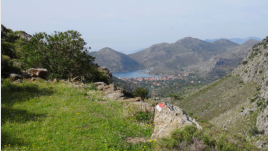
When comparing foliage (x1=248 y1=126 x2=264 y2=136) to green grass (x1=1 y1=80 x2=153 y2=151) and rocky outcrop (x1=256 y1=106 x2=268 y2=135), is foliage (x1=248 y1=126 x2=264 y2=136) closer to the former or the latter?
rocky outcrop (x1=256 y1=106 x2=268 y2=135)

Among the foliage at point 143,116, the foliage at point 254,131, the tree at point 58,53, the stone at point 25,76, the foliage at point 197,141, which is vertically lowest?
the foliage at point 254,131

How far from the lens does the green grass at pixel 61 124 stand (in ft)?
24.7

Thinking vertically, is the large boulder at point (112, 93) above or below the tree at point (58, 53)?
below

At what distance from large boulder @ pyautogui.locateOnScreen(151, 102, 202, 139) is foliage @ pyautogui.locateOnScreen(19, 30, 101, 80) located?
20.7 metres

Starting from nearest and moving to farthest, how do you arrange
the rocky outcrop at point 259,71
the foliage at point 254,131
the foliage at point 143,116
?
the foliage at point 143,116 < the foliage at point 254,131 < the rocky outcrop at point 259,71

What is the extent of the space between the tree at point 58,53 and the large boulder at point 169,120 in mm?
20694

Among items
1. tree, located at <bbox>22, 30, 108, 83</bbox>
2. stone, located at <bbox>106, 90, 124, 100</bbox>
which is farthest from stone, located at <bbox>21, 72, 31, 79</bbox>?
stone, located at <bbox>106, 90, 124, 100</bbox>

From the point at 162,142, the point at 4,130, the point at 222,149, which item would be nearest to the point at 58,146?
the point at 4,130

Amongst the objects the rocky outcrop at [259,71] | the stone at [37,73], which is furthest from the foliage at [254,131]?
the stone at [37,73]

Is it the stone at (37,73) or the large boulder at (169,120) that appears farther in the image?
the stone at (37,73)

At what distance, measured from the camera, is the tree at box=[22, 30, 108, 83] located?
2589cm

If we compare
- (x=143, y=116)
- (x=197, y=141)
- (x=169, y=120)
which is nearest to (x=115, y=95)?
(x=143, y=116)

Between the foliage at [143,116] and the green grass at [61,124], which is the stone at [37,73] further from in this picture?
the foliage at [143,116]

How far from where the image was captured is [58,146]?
748 centimetres
